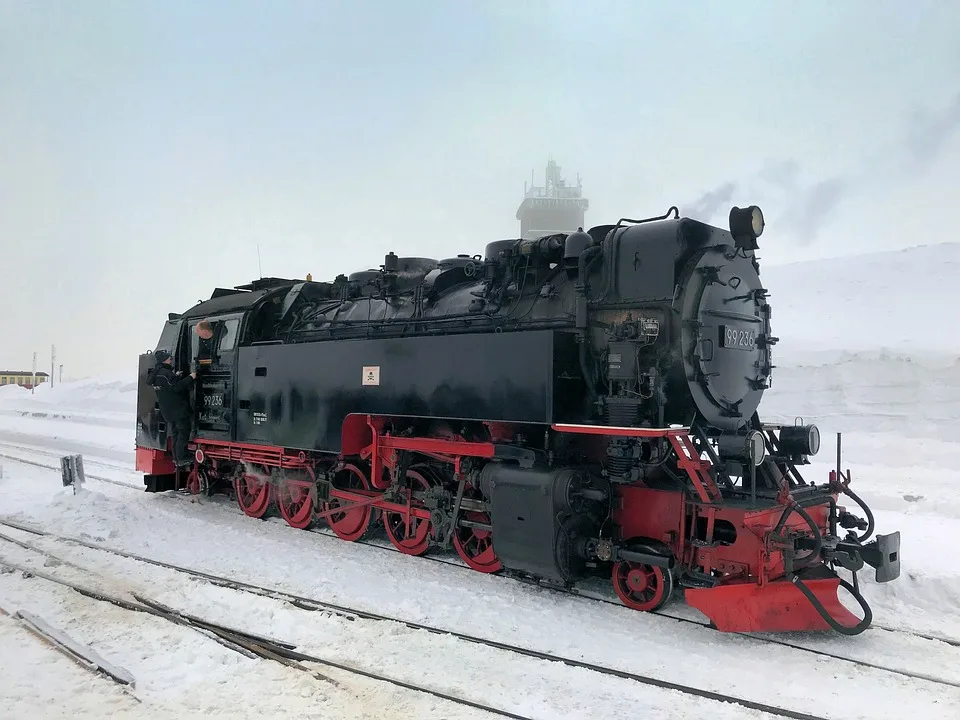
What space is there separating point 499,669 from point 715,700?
4.33ft

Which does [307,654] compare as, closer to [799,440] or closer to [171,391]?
[799,440]

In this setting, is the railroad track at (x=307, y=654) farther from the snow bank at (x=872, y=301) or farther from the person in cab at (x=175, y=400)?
the snow bank at (x=872, y=301)

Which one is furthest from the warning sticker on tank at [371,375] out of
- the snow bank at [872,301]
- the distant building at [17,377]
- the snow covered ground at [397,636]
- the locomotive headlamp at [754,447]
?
the distant building at [17,377]

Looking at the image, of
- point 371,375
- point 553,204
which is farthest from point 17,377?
point 371,375

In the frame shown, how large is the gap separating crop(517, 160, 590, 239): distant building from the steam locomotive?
4209 cm

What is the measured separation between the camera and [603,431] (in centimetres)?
518

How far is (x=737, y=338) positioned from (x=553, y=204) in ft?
145

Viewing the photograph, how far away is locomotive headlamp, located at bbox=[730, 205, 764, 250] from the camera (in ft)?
19.0

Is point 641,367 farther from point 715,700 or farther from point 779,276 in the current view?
point 779,276

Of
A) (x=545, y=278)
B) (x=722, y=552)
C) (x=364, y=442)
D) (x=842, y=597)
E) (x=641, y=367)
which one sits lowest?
(x=842, y=597)

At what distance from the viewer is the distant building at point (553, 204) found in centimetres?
4809

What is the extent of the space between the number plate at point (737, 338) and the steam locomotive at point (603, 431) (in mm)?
26

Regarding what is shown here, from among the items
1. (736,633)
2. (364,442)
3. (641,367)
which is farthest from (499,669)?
(364,442)

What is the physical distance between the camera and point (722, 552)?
5070mm
